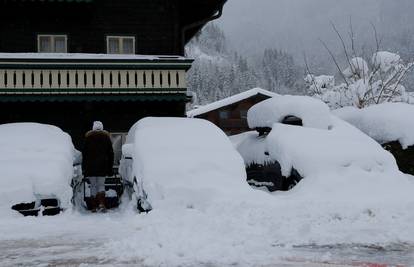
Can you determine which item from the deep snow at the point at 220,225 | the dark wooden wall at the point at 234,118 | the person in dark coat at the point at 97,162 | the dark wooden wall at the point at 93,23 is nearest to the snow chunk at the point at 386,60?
the dark wooden wall at the point at 234,118

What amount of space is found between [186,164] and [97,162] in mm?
2024

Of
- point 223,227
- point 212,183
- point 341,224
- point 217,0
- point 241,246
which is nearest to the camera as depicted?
point 241,246

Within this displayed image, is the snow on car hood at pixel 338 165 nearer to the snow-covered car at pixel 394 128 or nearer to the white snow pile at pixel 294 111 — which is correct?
the white snow pile at pixel 294 111

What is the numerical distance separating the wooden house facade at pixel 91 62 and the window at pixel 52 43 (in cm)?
3

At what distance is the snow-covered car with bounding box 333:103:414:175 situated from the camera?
40.9 ft

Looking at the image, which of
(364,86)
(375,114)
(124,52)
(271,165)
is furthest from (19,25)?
(364,86)

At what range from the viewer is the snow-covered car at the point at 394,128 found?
1246 cm

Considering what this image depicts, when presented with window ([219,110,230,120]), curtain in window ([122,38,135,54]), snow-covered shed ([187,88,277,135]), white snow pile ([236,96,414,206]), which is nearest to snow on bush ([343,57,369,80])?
snow-covered shed ([187,88,277,135])

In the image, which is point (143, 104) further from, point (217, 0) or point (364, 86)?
point (364, 86)

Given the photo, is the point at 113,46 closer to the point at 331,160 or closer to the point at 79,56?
the point at 79,56

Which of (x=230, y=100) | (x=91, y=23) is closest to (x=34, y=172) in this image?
(x=91, y=23)

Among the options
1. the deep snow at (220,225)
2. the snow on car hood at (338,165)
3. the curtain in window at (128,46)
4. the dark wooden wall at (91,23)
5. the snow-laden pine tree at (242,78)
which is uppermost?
the snow-laden pine tree at (242,78)

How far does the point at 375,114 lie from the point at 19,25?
10557mm

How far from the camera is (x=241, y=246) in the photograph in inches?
230
